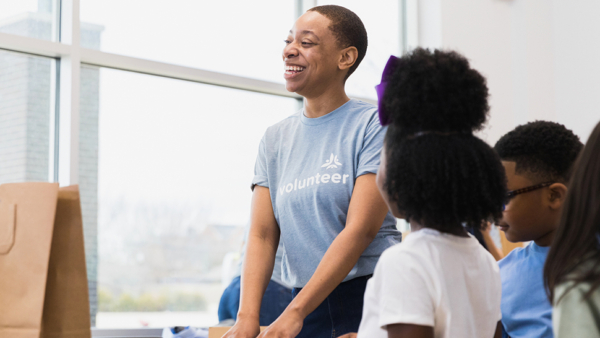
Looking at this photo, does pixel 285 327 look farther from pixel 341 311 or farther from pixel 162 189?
pixel 162 189

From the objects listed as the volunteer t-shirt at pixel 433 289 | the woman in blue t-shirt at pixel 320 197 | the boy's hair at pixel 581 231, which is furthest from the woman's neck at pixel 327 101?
the boy's hair at pixel 581 231

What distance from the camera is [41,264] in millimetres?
1716

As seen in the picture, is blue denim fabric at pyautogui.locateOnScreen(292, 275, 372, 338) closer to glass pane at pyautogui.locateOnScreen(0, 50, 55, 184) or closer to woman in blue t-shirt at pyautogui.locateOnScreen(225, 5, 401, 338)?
woman in blue t-shirt at pyautogui.locateOnScreen(225, 5, 401, 338)

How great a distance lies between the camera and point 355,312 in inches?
48.5

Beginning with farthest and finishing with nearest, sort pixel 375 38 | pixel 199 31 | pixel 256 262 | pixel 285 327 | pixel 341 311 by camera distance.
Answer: pixel 375 38
pixel 199 31
pixel 256 262
pixel 341 311
pixel 285 327

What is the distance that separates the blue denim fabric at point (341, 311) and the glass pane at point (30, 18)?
2119 mm

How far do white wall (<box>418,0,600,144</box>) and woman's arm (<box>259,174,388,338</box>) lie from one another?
284 centimetres

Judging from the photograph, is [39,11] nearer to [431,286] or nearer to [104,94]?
[104,94]

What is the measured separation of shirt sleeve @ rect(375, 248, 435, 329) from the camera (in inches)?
29.6

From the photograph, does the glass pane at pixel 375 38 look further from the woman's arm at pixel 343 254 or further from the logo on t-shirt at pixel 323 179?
the woman's arm at pixel 343 254

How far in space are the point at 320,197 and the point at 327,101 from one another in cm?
27

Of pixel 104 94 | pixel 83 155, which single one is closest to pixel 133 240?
pixel 83 155

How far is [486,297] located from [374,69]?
319cm

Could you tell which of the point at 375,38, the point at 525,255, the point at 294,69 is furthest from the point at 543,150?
the point at 375,38
